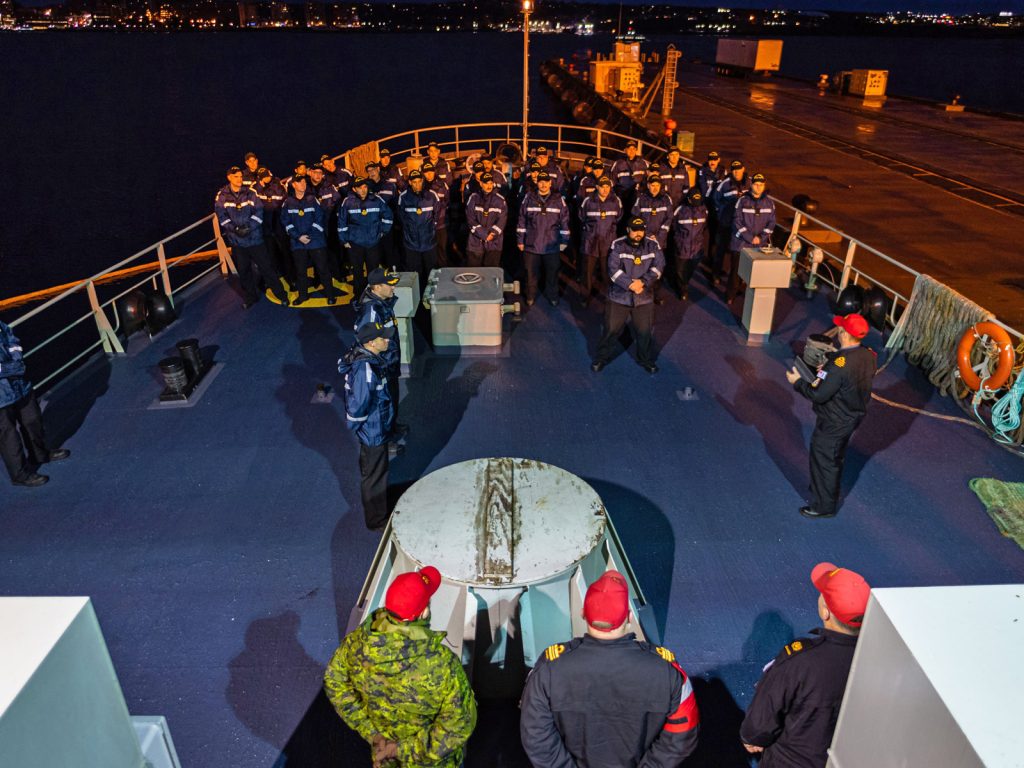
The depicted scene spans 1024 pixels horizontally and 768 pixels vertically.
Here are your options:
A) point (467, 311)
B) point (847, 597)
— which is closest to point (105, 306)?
point (467, 311)

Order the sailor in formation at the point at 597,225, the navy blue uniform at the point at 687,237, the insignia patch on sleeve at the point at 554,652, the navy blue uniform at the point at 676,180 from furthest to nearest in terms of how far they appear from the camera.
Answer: the navy blue uniform at the point at 676,180, the navy blue uniform at the point at 687,237, the sailor in formation at the point at 597,225, the insignia patch on sleeve at the point at 554,652

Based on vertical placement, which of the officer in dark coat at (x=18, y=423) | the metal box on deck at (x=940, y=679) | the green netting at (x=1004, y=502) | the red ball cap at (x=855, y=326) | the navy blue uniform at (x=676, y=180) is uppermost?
the metal box on deck at (x=940, y=679)

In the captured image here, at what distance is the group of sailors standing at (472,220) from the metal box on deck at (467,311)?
121 centimetres

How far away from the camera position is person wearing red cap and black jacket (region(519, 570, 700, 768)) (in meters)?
2.97

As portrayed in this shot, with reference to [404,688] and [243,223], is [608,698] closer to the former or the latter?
[404,688]

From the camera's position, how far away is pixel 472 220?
1041 centimetres

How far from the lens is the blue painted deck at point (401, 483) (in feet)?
15.9

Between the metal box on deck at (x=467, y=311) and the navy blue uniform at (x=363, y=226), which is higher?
the navy blue uniform at (x=363, y=226)

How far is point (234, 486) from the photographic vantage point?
6.79 metres

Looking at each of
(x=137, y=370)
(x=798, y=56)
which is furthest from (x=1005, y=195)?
(x=798, y=56)

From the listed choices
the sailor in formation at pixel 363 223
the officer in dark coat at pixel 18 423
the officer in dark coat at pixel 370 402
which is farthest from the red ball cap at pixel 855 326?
the officer in dark coat at pixel 18 423

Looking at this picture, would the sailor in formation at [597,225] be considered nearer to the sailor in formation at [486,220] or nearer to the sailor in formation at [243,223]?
the sailor in formation at [486,220]

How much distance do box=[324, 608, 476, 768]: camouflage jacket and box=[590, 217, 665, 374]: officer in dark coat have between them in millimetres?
5840

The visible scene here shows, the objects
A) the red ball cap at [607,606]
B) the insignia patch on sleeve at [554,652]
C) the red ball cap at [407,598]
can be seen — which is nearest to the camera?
the red ball cap at [607,606]
